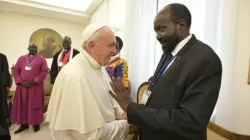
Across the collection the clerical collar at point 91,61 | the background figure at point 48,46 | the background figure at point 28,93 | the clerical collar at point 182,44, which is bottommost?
the background figure at point 28,93

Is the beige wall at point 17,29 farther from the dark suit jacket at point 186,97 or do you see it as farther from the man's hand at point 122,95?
the dark suit jacket at point 186,97

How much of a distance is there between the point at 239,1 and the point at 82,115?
1.72 m

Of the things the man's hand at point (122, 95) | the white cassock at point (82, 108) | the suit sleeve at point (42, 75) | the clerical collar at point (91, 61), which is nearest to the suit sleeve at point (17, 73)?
the suit sleeve at point (42, 75)

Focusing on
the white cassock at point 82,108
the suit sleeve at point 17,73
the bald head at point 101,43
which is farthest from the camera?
the suit sleeve at point 17,73

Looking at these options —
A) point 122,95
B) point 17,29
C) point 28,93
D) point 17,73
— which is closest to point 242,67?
point 122,95

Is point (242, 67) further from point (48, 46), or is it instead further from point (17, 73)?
point (48, 46)

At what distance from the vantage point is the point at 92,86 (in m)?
1.37

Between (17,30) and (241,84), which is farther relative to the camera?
(17,30)

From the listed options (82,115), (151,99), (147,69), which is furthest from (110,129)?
(147,69)

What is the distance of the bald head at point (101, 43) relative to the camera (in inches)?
54.6

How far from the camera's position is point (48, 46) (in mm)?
7660

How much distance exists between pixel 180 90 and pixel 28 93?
3865 millimetres

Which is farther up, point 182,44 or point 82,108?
point 182,44

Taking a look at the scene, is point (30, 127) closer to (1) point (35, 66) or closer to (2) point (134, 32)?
(1) point (35, 66)
